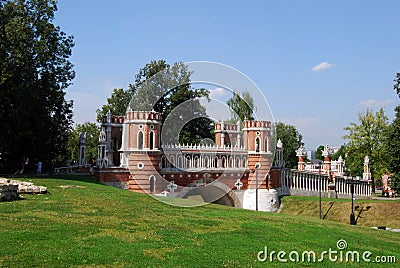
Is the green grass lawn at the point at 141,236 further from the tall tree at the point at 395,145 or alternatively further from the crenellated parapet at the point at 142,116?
the tall tree at the point at 395,145

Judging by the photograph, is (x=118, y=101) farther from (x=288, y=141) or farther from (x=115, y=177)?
(x=288, y=141)

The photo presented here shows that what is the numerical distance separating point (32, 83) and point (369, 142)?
118 ft

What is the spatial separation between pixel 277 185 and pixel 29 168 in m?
21.2

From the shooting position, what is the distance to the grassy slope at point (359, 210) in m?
32.0

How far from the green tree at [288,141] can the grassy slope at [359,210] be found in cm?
3686

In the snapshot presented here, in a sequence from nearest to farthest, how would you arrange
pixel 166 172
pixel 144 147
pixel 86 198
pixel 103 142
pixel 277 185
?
1. pixel 86 198
2. pixel 144 147
3. pixel 166 172
4. pixel 103 142
5. pixel 277 185

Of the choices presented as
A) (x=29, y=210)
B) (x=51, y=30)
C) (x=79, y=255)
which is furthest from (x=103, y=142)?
(x=79, y=255)

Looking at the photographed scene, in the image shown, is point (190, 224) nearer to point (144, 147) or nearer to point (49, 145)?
point (144, 147)

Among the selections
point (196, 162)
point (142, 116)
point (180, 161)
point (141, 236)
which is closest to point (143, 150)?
point (142, 116)

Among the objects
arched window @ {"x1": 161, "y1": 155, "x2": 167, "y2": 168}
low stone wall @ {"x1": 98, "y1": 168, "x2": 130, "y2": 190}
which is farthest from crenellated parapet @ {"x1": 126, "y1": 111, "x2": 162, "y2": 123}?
low stone wall @ {"x1": 98, "y1": 168, "x2": 130, "y2": 190}

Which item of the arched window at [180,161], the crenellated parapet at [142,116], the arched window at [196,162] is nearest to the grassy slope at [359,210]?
the arched window at [196,162]

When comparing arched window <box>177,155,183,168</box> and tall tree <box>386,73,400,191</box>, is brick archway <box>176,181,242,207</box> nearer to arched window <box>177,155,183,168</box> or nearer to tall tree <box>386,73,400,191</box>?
arched window <box>177,155,183,168</box>

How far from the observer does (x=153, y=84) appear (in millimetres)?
46156

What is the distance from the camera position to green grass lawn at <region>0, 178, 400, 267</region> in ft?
33.2
